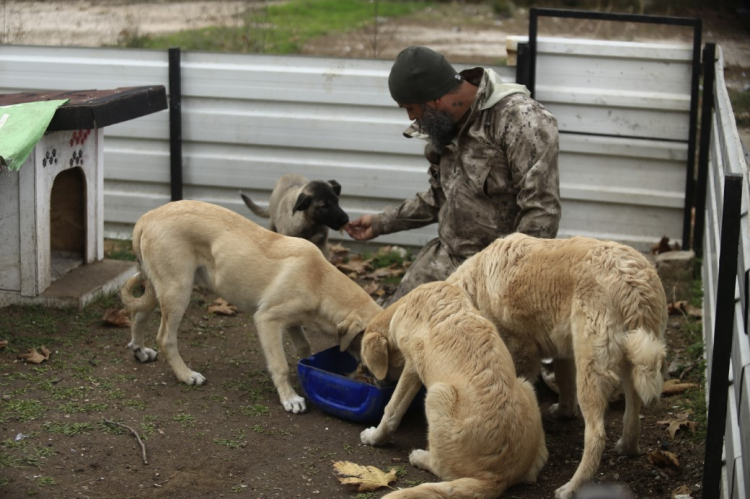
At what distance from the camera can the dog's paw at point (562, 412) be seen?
17.4ft

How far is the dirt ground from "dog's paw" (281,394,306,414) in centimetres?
4

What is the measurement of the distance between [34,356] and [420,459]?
2.79 m

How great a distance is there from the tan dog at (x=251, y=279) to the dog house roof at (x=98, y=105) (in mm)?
1180

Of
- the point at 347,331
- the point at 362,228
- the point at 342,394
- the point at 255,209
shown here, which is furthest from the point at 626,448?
the point at 255,209

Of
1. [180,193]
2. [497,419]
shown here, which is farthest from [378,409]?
[180,193]

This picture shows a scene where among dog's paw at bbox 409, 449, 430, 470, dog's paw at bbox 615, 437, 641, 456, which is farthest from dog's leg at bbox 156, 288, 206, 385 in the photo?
dog's paw at bbox 615, 437, 641, 456

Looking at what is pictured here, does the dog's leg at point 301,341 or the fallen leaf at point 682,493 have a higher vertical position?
the dog's leg at point 301,341

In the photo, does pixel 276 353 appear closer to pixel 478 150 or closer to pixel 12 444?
pixel 12 444

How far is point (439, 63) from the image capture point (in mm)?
5645

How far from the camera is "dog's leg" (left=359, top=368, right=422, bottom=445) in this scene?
4742 mm

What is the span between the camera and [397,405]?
15.8ft

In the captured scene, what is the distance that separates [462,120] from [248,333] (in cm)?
231

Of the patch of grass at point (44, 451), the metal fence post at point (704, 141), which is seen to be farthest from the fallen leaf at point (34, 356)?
the metal fence post at point (704, 141)

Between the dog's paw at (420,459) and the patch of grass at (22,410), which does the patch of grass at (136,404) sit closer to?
the patch of grass at (22,410)
